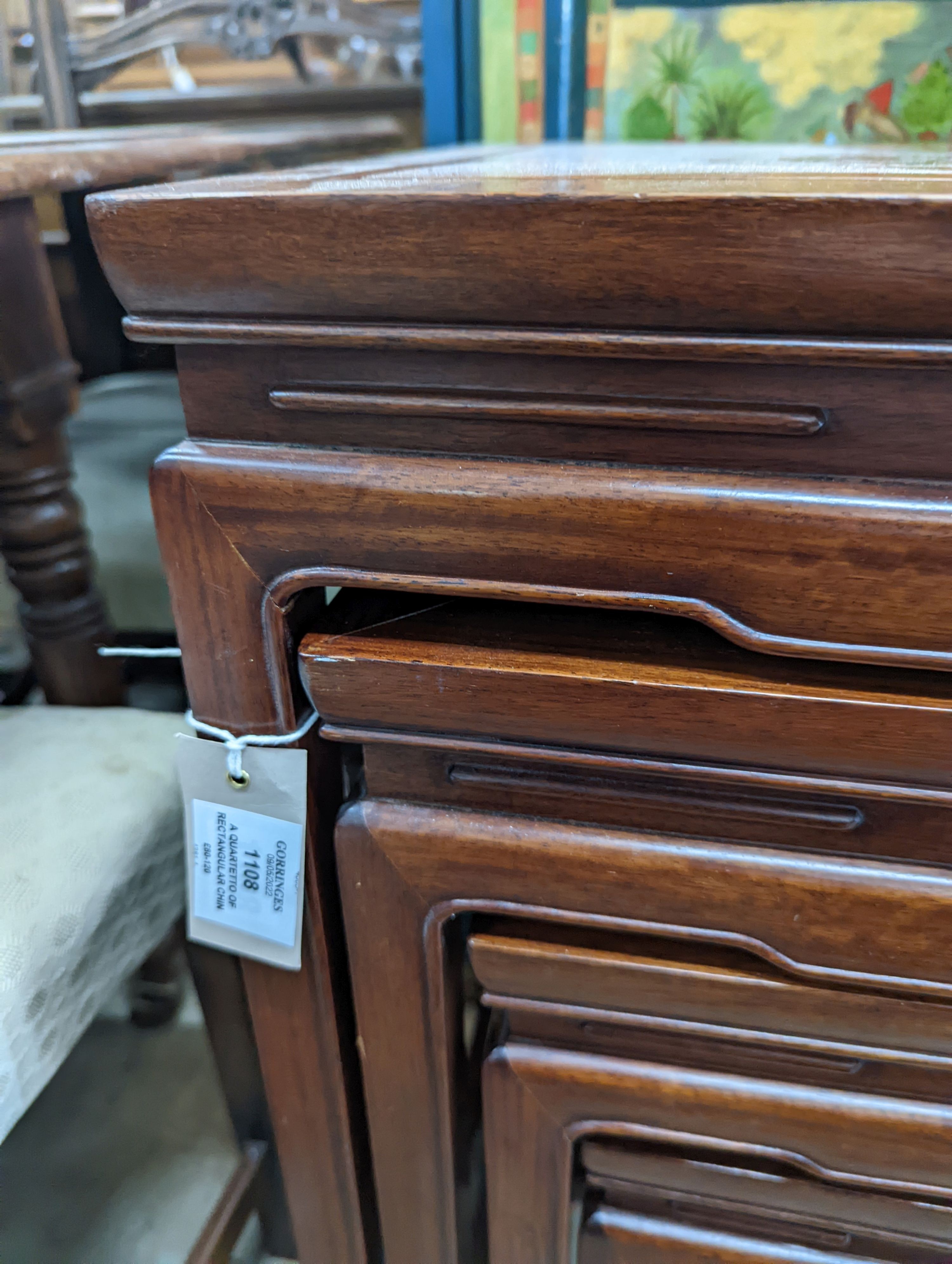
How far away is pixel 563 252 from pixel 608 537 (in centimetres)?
10

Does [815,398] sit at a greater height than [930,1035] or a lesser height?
greater

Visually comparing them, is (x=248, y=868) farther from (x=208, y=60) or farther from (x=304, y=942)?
(x=208, y=60)

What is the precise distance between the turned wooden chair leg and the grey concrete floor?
40 cm

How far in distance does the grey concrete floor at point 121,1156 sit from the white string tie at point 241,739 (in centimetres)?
51

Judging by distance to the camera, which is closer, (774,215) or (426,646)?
(774,215)

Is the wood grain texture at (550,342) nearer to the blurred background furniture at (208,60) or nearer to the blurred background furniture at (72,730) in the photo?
the blurred background furniture at (72,730)

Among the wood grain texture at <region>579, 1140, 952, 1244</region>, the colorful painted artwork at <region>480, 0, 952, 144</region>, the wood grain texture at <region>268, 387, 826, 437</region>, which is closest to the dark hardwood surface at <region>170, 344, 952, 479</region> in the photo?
the wood grain texture at <region>268, 387, 826, 437</region>

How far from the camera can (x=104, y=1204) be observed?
0.73 metres

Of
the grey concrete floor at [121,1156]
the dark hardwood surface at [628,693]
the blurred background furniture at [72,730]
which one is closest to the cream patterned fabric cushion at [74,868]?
the blurred background furniture at [72,730]

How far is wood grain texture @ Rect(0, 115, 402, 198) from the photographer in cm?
54

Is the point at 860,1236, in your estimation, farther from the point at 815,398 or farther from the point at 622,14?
the point at 622,14

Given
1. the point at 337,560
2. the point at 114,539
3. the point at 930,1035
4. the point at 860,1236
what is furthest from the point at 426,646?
the point at 114,539

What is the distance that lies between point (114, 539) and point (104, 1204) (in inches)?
23.4

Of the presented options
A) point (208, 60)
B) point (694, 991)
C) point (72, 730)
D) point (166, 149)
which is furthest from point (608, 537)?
point (208, 60)
